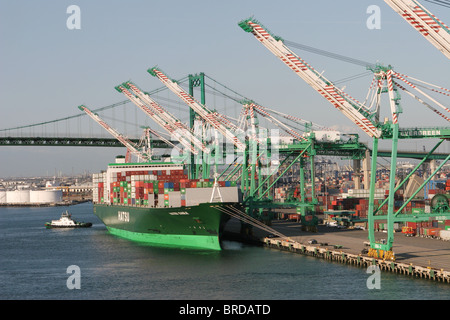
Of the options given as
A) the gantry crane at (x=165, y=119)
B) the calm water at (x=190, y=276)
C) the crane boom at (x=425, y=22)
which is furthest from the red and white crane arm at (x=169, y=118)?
the crane boom at (x=425, y=22)

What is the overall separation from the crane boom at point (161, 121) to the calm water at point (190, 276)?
3001cm

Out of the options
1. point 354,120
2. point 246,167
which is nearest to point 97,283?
point 354,120

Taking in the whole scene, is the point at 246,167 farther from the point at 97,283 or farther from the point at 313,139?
the point at 97,283

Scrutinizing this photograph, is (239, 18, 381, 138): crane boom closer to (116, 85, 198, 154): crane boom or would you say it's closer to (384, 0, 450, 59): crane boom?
(384, 0, 450, 59): crane boom

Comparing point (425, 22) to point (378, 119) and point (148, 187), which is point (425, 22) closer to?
point (378, 119)

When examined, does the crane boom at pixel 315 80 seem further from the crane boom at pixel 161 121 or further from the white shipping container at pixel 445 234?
the crane boom at pixel 161 121

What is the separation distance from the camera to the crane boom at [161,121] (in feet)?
309

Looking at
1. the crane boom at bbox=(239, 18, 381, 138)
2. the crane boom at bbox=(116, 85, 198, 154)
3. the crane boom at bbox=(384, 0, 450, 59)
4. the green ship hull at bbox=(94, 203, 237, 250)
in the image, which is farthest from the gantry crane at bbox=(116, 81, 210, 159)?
the crane boom at bbox=(384, 0, 450, 59)

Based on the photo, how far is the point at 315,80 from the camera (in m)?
53.6

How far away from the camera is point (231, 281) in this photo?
44781 mm

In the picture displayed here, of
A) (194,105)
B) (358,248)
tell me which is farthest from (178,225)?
(194,105)

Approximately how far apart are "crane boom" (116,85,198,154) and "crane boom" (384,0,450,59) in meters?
52.2

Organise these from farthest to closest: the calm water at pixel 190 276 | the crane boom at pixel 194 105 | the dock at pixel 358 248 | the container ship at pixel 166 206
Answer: the crane boom at pixel 194 105, the container ship at pixel 166 206, the dock at pixel 358 248, the calm water at pixel 190 276

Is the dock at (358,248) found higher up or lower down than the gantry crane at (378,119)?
lower down
